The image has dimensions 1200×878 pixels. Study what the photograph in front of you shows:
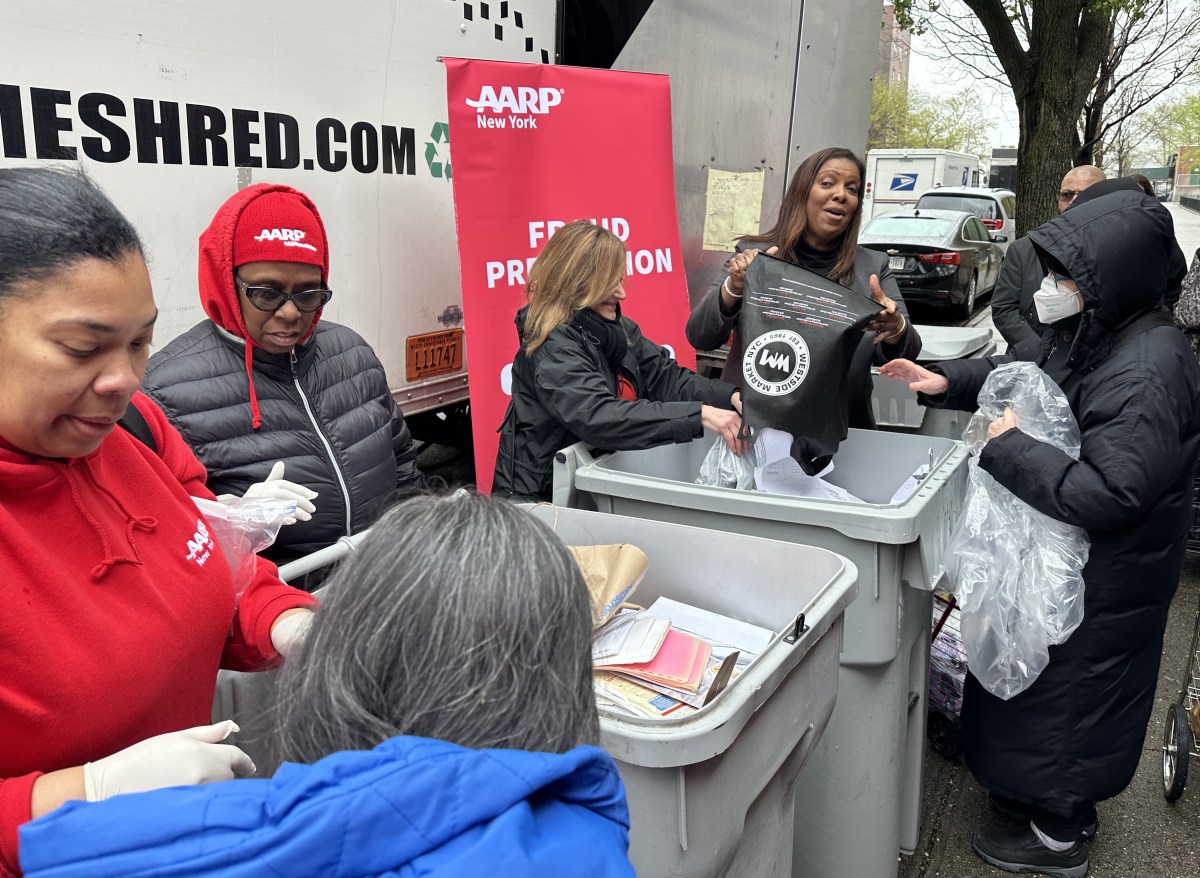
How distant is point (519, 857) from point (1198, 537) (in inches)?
184

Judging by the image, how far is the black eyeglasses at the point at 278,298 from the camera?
197 centimetres

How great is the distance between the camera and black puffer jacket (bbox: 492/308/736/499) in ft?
8.02

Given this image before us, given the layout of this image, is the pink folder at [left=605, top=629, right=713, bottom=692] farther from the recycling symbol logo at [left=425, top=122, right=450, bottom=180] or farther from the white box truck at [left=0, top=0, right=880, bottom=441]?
the recycling symbol logo at [left=425, top=122, right=450, bottom=180]

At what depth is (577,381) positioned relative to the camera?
2.49m

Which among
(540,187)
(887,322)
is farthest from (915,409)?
(540,187)

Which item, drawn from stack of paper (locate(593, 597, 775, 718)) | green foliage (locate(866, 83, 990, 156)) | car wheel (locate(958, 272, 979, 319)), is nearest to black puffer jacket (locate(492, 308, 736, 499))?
stack of paper (locate(593, 597, 775, 718))

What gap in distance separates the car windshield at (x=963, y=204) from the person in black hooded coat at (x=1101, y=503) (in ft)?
51.6

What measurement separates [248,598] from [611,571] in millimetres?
696

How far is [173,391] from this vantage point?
76.0 inches

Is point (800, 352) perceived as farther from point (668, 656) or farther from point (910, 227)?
point (910, 227)

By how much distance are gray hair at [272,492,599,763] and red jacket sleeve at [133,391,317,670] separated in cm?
53

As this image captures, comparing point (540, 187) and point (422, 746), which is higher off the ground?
point (540, 187)

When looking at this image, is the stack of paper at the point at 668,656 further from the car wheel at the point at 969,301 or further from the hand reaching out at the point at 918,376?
the car wheel at the point at 969,301

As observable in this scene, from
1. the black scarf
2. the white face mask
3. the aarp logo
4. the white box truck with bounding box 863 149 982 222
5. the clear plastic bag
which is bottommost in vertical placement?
the clear plastic bag
